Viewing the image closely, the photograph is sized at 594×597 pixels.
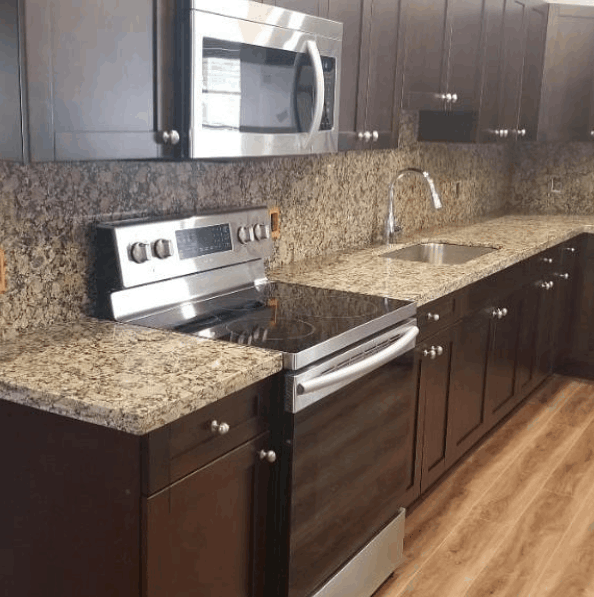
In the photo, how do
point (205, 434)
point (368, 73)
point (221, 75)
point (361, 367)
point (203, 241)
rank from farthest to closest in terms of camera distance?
point (368, 73) < point (203, 241) < point (361, 367) < point (221, 75) < point (205, 434)

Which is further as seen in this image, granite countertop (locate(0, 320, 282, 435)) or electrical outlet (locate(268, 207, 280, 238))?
electrical outlet (locate(268, 207, 280, 238))

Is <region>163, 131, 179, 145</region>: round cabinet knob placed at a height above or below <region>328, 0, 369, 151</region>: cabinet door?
below

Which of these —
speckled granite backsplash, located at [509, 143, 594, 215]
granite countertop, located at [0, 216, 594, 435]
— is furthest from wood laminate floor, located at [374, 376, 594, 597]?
speckled granite backsplash, located at [509, 143, 594, 215]

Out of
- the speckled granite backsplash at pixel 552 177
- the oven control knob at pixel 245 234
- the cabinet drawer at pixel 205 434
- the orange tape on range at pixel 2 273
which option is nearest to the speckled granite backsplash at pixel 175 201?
the orange tape on range at pixel 2 273

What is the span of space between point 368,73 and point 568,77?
7.45 feet

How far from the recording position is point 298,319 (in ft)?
7.47

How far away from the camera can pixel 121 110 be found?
1.78m

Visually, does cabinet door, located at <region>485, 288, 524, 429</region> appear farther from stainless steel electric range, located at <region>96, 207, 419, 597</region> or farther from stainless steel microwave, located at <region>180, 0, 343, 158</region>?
stainless steel microwave, located at <region>180, 0, 343, 158</region>

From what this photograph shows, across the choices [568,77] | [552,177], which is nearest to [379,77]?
[568,77]

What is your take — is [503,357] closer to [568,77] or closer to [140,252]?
[568,77]

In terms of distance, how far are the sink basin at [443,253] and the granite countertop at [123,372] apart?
1.88 metres

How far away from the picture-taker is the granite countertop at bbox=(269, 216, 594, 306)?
2738 mm

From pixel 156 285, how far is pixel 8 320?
42cm

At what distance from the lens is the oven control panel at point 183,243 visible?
2.14m
